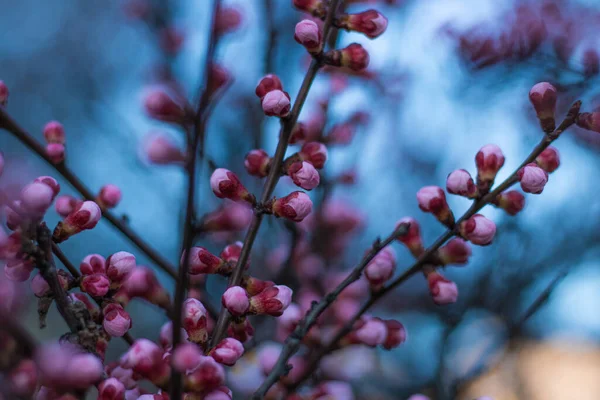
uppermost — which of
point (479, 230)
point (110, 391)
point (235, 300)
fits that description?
point (479, 230)

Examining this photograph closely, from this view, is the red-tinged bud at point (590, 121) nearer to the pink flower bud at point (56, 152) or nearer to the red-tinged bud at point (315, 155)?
the red-tinged bud at point (315, 155)

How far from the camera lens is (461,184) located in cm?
58

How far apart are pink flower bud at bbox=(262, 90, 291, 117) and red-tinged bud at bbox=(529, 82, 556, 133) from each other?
0.24 metres

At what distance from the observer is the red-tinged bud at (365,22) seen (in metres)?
0.64

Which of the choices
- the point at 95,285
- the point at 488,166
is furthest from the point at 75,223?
the point at 488,166

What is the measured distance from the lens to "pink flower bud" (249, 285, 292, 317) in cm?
54

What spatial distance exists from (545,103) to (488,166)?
80 mm

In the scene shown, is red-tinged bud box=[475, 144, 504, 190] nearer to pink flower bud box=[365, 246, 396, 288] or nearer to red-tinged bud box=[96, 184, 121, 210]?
pink flower bud box=[365, 246, 396, 288]

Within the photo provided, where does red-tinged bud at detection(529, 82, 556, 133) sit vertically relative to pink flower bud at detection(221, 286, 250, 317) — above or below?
above

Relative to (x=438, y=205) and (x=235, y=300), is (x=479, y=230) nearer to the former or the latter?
(x=438, y=205)

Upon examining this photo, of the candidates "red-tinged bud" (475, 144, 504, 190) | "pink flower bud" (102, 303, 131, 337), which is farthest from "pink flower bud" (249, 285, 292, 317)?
"red-tinged bud" (475, 144, 504, 190)

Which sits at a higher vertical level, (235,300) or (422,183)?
(422,183)

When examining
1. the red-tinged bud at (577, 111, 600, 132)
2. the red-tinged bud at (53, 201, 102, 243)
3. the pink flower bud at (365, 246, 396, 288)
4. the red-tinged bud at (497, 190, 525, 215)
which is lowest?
the red-tinged bud at (53, 201, 102, 243)

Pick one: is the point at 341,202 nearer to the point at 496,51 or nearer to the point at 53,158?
the point at 496,51
